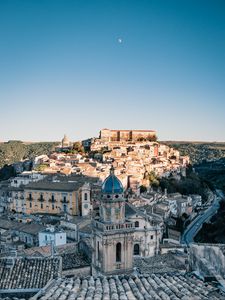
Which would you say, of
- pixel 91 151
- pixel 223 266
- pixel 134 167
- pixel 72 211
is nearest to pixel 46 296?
pixel 223 266

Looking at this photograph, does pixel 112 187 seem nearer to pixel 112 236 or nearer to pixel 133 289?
pixel 112 236

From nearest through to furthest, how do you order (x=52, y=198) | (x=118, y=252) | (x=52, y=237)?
(x=118, y=252) < (x=52, y=237) < (x=52, y=198)

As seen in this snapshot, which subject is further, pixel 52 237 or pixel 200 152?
pixel 200 152

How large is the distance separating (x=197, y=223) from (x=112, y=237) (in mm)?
30178

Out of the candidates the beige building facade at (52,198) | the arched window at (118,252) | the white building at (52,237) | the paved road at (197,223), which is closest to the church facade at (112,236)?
the arched window at (118,252)

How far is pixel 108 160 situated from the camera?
213ft

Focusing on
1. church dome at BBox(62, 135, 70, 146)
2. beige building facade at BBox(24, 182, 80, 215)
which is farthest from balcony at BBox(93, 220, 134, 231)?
church dome at BBox(62, 135, 70, 146)

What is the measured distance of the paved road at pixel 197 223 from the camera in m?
41.5

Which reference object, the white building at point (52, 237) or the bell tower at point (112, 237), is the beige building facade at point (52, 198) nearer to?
the white building at point (52, 237)

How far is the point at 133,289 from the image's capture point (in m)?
6.77

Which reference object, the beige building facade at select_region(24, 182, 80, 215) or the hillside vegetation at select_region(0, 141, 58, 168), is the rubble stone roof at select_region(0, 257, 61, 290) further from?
the hillside vegetation at select_region(0, 141, 58, 168)

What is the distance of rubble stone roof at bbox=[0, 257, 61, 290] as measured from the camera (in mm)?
12195

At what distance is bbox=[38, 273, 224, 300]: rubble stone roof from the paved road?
3093 cm

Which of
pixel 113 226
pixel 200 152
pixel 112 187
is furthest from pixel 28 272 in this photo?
pixel 200 152
